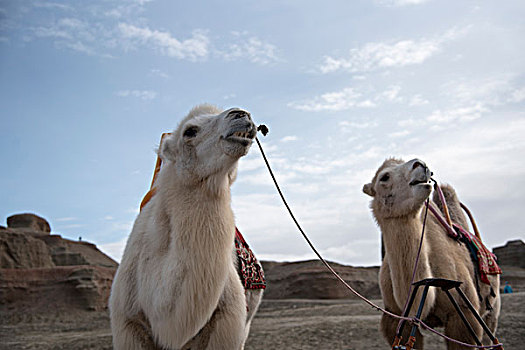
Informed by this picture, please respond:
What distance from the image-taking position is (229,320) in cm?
359

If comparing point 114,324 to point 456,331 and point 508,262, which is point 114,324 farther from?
point 508,262

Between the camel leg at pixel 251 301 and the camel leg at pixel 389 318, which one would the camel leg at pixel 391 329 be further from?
the camel leg at pixel 251 301

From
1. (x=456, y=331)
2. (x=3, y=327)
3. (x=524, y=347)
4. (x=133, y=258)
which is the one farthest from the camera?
(x=3, y=327)

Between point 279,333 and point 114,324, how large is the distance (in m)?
11.4

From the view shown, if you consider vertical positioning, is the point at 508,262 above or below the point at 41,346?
above

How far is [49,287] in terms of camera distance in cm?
3047

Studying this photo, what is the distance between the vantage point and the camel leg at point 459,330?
5164mm

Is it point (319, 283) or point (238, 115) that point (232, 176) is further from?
point (319, 283)

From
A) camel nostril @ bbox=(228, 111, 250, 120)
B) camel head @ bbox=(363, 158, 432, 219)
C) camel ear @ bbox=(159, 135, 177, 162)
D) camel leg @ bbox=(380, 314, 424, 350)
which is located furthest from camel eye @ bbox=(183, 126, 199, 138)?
camel leg @ bbox=(380, 314, 424, 350)

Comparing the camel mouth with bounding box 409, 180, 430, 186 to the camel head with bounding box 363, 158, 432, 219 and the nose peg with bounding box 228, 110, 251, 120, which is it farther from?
the nose peg with bounding box 228, 110, 251, 120

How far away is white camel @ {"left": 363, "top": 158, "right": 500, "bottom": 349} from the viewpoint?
535 centimetres

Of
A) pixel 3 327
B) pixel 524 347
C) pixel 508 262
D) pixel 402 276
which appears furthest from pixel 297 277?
pixel 402 276

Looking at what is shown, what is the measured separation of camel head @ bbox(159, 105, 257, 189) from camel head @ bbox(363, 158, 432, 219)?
249cm

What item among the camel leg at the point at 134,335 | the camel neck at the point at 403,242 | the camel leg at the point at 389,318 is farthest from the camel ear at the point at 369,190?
the camel leg at the point at 134,335
